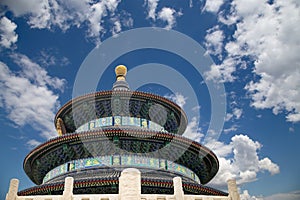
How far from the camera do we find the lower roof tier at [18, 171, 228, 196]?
13141 millimetres

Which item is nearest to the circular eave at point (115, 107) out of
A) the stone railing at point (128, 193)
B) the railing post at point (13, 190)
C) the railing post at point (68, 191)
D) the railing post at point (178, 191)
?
the railing post at point (13, 190)

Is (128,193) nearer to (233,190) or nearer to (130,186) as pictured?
(130,186)

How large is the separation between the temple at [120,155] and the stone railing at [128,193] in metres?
0.03

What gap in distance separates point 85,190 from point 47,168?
5.45 m

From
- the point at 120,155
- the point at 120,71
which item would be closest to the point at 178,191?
the point at 120,155

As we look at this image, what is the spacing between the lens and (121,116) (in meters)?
20.4

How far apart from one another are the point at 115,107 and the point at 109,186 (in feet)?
25.6

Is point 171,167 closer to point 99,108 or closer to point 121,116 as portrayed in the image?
point 121,116

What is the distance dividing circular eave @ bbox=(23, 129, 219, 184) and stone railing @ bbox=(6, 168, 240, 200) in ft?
18.5

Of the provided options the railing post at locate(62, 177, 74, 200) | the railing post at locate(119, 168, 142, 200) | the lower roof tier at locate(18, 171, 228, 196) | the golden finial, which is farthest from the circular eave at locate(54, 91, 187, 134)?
the railing post at locate(119, 168, 142, 200)

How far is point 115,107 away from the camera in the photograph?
20.5 m

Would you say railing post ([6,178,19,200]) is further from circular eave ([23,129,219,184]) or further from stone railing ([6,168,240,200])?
circular eave ([23,129,219,184])

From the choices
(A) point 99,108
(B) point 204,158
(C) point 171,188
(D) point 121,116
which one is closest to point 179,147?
(B) point 204,158

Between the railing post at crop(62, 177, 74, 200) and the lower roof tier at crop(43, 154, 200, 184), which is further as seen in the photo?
the lower roof tier at crop(43, 154, 200, 184)
